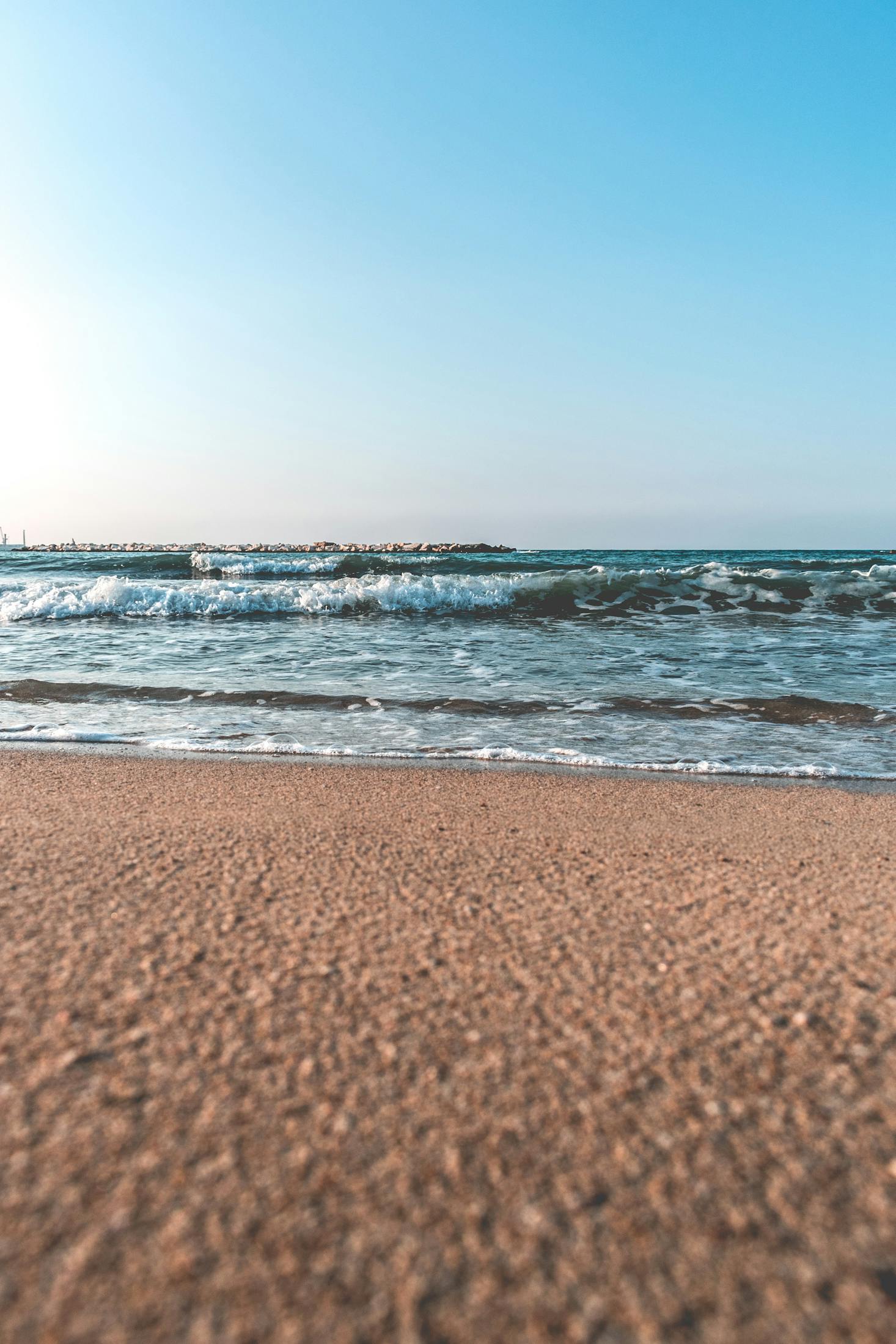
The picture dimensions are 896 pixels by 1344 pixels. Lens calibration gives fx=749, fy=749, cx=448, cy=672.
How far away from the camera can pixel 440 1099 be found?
115cm

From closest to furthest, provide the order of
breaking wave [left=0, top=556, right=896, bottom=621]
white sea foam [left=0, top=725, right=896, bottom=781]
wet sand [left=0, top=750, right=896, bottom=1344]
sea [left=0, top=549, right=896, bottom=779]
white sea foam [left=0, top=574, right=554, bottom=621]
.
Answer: wet sand [left=0, top=750, right=896, bottom=1344]
white sea foam [left=0, top=725, right=896, bottom=781]
sea [left=0, top=549, right=896, bottom=779]
white sea foam [left=0, top=574, right=554, bottom=621]
breaking wave [left=0, top=556, right=896, bottom=621]

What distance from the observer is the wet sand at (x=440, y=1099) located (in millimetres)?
842

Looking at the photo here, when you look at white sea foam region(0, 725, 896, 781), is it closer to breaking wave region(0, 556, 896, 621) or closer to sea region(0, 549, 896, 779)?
sea region(0, 549, 896, 779)

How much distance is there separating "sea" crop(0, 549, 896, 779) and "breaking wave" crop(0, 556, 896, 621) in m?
0.06

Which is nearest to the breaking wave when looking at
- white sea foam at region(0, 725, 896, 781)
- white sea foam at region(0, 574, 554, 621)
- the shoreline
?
white sea foam at region(0, 574, 554, 621)

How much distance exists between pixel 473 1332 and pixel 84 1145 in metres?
0.59

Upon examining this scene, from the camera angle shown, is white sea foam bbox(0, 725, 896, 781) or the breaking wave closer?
white sea foam bbox(0, 725, 896, 781)

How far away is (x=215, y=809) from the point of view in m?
2.79

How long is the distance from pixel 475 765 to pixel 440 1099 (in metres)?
2.76

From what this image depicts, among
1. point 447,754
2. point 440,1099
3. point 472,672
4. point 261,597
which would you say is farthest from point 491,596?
point 440,1099

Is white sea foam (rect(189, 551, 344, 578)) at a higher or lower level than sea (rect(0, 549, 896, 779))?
higher

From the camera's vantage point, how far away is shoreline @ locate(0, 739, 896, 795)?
12.2 ft

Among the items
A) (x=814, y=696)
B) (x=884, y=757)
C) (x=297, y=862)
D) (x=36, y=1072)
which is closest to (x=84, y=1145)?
(x=36, y=1072)

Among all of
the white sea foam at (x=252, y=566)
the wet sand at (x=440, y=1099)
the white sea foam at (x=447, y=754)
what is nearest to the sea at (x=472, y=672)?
the white sea foam at (x=447, y=754)
